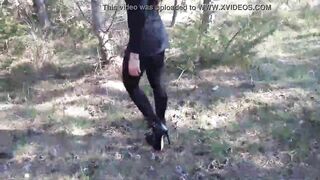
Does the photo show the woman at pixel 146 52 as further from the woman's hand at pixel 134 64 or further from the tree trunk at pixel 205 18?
the tree trunk at pixel 205 18

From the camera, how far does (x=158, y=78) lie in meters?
4.31

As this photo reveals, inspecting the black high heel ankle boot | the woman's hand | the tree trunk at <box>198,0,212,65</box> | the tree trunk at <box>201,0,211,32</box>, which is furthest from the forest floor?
the woman's hand

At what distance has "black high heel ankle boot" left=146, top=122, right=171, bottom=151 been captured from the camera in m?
4.46

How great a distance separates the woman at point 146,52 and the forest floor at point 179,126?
0.52m

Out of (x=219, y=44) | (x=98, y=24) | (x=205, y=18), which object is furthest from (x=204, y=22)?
(x=98, y=24)

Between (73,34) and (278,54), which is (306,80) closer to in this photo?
(278,54)

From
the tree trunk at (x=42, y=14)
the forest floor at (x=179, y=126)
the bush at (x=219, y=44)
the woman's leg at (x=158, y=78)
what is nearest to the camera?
the woman's leg at (x=158, y=78)

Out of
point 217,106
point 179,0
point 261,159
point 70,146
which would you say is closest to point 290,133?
point 261,159

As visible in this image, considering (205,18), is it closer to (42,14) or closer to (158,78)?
(158,78)

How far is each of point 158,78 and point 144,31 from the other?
545 mm

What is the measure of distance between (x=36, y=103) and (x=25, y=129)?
0.57m

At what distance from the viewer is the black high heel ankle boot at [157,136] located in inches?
176

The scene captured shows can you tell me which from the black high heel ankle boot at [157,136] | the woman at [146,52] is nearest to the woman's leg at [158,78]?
the woman at [146,52]

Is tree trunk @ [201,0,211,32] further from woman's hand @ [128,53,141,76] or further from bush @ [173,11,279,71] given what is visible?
woman's hand @ [128,53,141,76]
